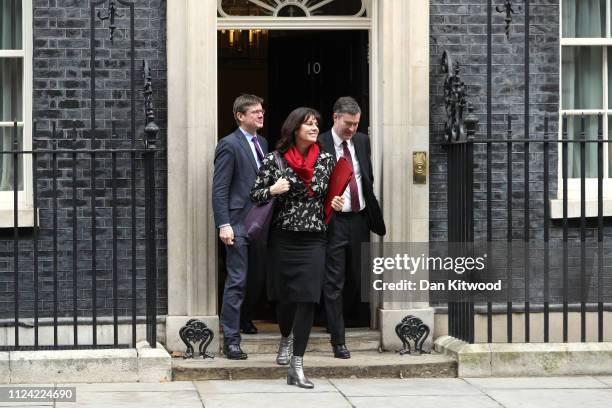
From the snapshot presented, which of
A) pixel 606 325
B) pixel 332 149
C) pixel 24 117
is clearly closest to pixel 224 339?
pixel 332 149

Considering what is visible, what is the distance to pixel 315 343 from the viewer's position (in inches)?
401

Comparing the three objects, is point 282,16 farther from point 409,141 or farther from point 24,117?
point 24,117

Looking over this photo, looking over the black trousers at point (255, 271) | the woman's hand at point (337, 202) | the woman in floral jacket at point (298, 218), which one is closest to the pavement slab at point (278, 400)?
the woman in floral jacket at point (298, 218)

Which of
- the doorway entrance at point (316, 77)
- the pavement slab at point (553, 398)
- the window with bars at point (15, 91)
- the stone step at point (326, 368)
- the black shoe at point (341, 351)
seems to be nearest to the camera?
the pavement slab at point (553, 398)

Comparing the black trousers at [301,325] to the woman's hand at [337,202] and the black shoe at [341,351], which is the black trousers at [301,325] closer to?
the woman's hand at [337,202]

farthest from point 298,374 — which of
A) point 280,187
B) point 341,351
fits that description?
point 280,187

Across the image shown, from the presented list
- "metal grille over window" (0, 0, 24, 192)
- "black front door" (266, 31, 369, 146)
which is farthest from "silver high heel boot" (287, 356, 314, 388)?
"metal grille over window" (0, 0, 24, 192)

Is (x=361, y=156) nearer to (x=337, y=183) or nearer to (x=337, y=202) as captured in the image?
(x=337, y=183)

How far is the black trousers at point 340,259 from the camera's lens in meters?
9.58

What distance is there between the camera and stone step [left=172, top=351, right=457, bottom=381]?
9.23 metres

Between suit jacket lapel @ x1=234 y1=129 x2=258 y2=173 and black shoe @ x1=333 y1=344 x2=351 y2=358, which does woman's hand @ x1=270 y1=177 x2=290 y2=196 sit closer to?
suit jacket lapel @ x1=234 y1=129 x2=258 y2=173

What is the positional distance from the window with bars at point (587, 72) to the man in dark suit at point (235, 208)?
252cm

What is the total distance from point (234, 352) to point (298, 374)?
2.94 feet

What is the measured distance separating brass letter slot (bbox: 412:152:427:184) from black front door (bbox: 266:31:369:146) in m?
0.62
